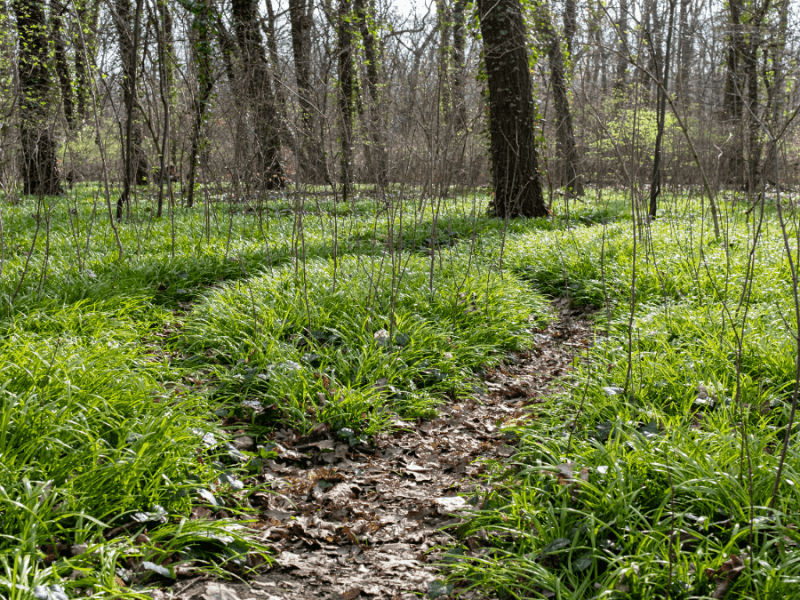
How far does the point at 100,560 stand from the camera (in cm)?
180

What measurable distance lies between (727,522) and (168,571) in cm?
192

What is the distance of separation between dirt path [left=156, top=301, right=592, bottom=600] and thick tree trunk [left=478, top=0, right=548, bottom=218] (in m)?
5.48

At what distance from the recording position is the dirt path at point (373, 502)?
2.00 meters

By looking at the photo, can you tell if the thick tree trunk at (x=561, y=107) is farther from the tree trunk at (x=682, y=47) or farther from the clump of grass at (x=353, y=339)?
the clump of grass at (x=353, y=339)

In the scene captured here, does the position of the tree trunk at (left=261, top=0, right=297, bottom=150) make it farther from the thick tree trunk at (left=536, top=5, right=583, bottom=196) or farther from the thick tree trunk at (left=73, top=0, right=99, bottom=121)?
the thick tree trunk at (left=536, top=5, right=583, bottom=196)

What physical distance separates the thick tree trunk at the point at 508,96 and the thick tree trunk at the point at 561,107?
1.47ft

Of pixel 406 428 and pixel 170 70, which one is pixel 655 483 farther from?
pixel 170 70

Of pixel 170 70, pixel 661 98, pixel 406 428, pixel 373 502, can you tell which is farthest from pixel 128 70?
pixel 373 502

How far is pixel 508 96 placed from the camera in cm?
838

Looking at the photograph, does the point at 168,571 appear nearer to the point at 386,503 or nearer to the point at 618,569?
the point at 386,503

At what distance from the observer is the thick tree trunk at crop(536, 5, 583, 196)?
330 inches

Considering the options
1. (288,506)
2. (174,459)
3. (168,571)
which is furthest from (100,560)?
(288,506)

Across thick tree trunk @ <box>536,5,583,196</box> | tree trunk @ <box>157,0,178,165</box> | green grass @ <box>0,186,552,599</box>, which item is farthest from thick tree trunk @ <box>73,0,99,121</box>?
thick tree trunk @ <box>536,5,583,196</box>

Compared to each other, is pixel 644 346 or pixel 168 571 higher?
pixel 644 346
